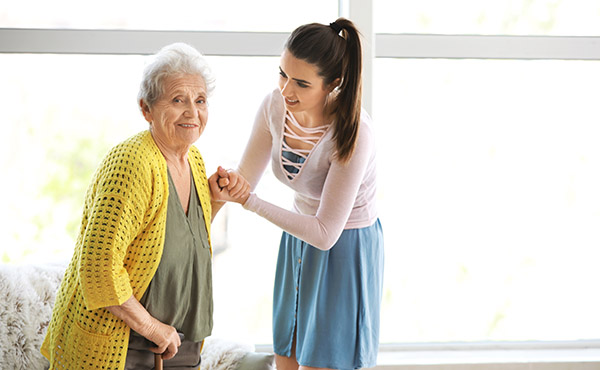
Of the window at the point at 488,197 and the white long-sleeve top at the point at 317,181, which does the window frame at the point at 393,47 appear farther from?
the white long-sleeve top at the point at 317,181

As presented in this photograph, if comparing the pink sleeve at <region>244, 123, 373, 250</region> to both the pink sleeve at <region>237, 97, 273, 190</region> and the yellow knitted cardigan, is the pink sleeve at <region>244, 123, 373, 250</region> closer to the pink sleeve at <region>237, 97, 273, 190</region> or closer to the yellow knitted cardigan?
the pink sleeve at <region>237, 97, 273, 190</region>

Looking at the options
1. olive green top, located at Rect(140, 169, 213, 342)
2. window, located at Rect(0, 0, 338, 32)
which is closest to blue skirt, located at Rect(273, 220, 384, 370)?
olive green top, located at Rect(140, 169, 213, 342)

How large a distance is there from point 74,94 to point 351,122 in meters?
1.38

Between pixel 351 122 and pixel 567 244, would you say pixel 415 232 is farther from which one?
pixel 351 122

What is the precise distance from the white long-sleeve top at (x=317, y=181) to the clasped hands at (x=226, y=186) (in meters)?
0.05

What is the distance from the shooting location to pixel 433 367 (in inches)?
109

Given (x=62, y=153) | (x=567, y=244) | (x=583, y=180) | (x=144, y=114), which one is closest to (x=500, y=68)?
(x=583, y=180)

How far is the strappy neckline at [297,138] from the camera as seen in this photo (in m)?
1.92

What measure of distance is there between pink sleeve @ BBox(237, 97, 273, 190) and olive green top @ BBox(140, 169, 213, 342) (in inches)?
15.9

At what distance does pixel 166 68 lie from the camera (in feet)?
5.10

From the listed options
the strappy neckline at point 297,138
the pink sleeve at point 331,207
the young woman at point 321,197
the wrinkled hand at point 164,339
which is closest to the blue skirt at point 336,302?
the young woman at point 321,197

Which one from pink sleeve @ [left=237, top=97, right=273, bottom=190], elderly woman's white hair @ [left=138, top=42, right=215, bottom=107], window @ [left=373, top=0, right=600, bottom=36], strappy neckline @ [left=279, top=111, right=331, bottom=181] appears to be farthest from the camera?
window @ [left=373, top=0, right=600, bottom=36]

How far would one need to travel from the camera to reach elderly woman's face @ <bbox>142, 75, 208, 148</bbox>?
5.12 feet

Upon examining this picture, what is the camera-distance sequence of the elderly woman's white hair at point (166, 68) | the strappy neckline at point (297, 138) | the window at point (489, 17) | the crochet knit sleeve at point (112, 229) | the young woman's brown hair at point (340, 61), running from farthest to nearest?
the window at point (489, 17), the strappy neckline at point (297, 138), the young woman's brown hair at point (340, 61), the elderly woman's white hair at point (166, 68), the crochet knit sleeve at point (112, 229)
